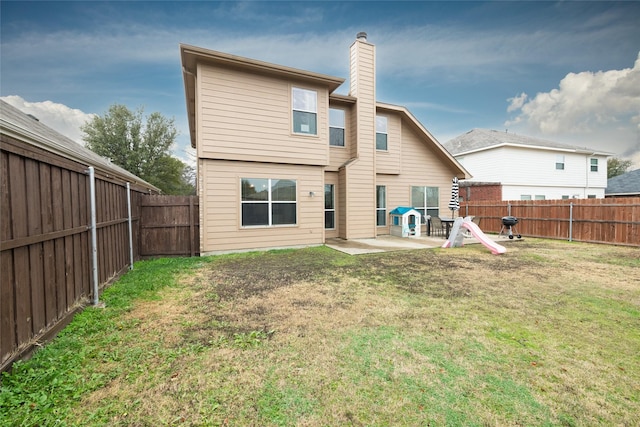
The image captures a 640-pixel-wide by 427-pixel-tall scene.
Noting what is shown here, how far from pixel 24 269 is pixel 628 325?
21.6ft

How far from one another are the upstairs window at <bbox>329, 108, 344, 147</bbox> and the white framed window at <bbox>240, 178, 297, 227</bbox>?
10.0ft

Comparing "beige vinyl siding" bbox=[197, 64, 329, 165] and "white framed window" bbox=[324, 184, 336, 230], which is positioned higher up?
"beige vinyl siding" bbox=[197, 64, 329, 165]

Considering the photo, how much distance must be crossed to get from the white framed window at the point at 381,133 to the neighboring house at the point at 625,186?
23.0 meters

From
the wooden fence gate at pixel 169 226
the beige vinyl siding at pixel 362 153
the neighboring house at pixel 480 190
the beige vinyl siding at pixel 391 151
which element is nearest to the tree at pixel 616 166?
the neighboring house at pixel 480 190

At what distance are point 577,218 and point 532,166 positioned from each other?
976 centimetres

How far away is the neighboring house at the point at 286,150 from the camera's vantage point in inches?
305

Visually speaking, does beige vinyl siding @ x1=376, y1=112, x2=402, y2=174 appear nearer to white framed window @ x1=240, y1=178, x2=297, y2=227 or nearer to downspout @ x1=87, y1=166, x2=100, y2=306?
white framed window @ x1=240, y1=178, x2=297, y2=227

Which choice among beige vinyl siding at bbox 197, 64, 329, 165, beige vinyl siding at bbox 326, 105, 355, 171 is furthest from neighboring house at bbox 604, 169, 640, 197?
beige vinyl siding at bbox 197, 64, 329, 165

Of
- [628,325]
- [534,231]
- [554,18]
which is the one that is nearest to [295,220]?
[628,325]

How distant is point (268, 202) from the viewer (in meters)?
8.48

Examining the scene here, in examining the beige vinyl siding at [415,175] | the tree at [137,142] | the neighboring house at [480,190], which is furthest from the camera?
the tree at [137,142]

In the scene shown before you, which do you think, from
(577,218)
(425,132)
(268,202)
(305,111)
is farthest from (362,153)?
(577,218)

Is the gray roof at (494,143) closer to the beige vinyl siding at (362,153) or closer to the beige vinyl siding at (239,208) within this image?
the beige vinyl siding at (362,153)

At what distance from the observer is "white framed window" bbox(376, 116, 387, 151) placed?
1148 cm
